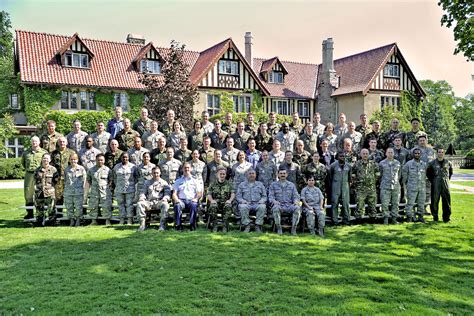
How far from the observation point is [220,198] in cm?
996

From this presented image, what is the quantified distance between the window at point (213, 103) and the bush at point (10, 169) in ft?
42.2

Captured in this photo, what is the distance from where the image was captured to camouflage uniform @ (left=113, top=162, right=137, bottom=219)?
10258 mm

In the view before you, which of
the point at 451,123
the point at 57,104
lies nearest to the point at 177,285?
the point at 57,104

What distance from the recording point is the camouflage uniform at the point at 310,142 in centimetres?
1142

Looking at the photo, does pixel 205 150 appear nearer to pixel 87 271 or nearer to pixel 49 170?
pixel 49 170

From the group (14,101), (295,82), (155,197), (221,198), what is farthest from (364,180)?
(14,101)

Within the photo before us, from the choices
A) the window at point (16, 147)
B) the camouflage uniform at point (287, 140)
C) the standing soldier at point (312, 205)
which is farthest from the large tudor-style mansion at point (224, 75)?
the standing soldier at point (312, 205)

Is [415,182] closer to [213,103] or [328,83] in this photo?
[213,103]

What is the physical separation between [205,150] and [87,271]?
204 inches

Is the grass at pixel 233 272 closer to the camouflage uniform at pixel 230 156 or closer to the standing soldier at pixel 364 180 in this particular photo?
the standing soldier at pixel 364 180

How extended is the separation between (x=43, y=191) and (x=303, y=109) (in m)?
27.8

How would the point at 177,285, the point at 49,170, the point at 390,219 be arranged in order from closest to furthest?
the point at 177,285 < the point at 49,170 < the point at 390,219

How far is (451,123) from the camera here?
2537 inches

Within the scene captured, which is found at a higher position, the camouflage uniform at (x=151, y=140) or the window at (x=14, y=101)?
the window at (x=14, y=101)
